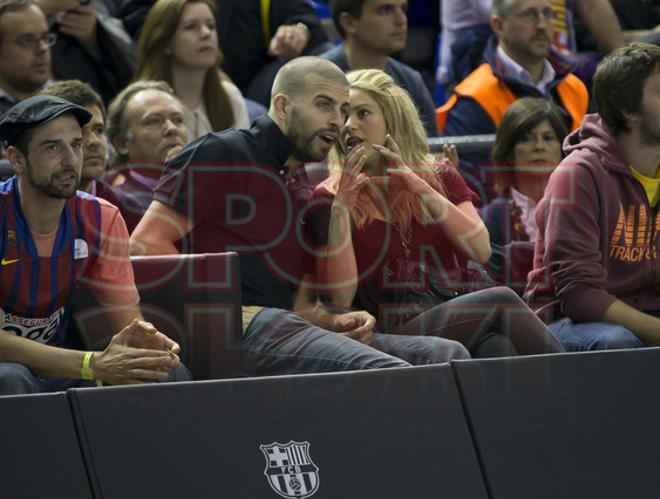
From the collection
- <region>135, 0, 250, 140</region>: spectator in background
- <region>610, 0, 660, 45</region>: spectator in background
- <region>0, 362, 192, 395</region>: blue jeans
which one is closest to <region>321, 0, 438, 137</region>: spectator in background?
<region>135, 0, 250, 140</region>: spectator in background

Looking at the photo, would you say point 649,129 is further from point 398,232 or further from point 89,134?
point 89,134

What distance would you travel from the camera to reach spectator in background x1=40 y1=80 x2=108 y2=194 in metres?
4.67

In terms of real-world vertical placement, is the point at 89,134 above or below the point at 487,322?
above

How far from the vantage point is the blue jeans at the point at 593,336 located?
4.07 metres

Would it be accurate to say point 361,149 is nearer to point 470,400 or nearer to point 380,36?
point 470,400

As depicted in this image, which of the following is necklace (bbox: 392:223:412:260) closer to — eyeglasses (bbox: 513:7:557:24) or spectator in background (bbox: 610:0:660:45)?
eyeglasses (bbox: 513:7:557:24)

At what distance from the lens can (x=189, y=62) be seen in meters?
5.51

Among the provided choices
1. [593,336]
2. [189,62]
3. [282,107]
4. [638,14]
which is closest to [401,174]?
[282,107]

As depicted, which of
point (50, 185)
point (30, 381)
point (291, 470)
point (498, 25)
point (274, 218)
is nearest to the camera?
point (291, 470)

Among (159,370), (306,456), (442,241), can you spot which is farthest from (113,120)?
(306,456)

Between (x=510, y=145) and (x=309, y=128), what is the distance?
1.16 meters

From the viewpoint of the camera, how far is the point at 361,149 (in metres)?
4.19

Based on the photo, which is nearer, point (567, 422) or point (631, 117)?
point (567, 422)

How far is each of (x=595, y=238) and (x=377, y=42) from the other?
178cm
